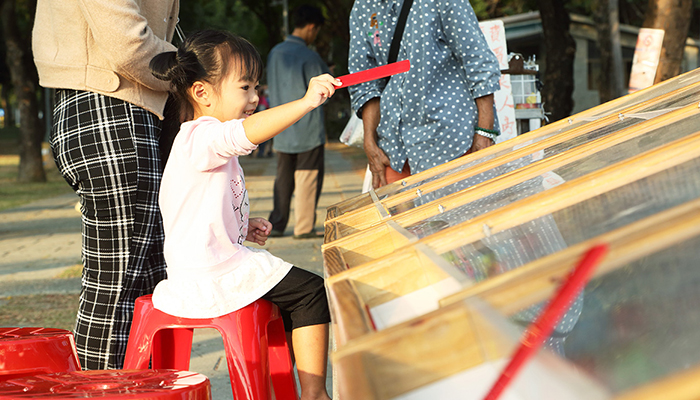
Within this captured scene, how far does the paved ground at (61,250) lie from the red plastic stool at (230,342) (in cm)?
95

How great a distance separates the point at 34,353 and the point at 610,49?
9875 mm

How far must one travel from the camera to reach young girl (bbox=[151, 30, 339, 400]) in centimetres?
216

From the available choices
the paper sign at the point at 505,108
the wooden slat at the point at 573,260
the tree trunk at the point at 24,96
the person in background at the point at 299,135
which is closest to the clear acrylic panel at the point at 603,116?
the wooden slat at the point at 573,260

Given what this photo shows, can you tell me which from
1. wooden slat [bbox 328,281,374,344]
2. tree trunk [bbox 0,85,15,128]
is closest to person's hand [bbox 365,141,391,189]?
wooden slat [bbox 328,281,374,344]

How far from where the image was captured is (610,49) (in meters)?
10.4

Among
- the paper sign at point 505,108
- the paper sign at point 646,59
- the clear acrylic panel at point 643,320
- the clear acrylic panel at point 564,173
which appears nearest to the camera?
the clear acrylic panel at point 643,320

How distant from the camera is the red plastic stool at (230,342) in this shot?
7.07 feet

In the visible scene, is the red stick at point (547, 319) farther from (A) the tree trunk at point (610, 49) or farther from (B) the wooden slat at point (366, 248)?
(A) the tree trunk at point (610, 49)

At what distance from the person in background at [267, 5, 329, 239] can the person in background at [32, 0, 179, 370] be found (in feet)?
14.8

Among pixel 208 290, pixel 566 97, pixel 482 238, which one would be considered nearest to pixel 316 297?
pixel 208 290

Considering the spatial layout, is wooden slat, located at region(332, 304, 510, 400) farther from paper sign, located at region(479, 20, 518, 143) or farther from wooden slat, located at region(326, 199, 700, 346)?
paper sign, located at region(479, 20, 518, 143)

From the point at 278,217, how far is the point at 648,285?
6.75 m

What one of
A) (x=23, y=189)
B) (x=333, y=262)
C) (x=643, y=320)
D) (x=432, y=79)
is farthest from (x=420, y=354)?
(x=23, y=189)

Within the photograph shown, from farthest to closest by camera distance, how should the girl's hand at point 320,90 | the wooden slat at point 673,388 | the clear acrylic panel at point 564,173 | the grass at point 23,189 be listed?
the grass at point 23,189 → the girl's hand at point 320,90 → the clear acrylic panel at point 564,173 → the wooden slat at point 673,388
